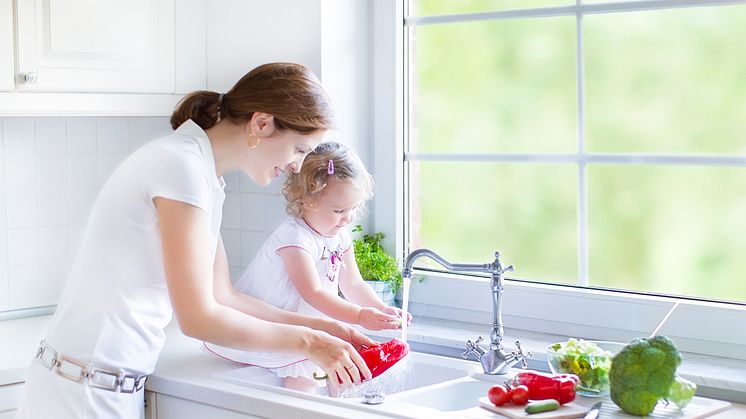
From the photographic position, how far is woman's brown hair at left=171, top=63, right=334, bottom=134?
6.40ft

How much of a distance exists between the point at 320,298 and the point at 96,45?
0.82m

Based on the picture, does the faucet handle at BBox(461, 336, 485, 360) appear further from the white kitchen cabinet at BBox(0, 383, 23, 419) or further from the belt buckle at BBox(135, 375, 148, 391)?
the white kitchen cabinet at BBox(0, 383, 23, 419)

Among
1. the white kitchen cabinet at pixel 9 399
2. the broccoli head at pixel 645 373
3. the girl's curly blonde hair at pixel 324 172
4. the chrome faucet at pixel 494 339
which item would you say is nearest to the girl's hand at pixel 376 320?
the chrome faucet at pixel 494 339

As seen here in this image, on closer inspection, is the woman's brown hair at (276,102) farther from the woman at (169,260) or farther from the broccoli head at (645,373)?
the broccoli head at (645,373)

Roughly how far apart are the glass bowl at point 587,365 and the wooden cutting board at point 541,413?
57 mm

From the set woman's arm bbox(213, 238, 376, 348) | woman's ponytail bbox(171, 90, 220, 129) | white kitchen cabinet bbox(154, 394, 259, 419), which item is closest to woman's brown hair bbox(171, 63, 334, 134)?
woman's ponytail bbox(171, 90, 220, 129)

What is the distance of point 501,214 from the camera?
258 cm

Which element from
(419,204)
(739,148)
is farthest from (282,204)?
(739,148)

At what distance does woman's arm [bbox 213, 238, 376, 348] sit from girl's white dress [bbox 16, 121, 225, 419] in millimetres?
232

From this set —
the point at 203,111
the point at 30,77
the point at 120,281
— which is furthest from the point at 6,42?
the point at 120,281

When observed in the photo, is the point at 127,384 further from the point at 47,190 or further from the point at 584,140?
the point at 584,140

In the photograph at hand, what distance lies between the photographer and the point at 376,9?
272 centimetres

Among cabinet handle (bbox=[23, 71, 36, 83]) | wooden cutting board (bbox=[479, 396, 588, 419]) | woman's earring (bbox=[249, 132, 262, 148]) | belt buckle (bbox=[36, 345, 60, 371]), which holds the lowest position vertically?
wooden cutting board (bbox=[479, 396, 588, 419])

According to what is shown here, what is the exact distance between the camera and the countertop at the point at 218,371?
191 centimetres
